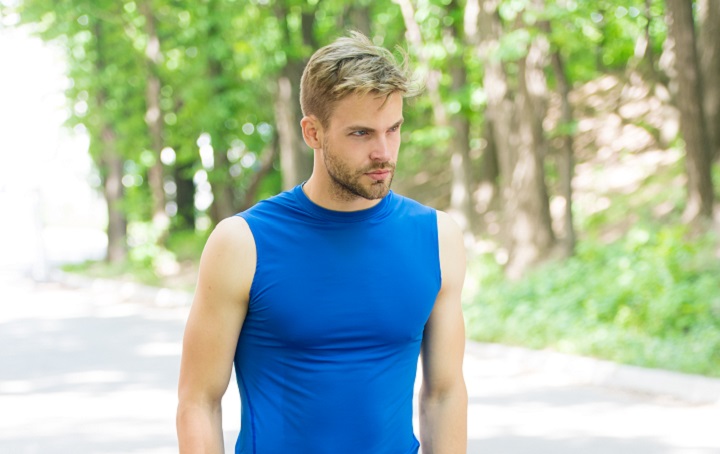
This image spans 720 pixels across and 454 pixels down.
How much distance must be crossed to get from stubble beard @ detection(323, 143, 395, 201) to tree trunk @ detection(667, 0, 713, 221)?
1204 centimetres

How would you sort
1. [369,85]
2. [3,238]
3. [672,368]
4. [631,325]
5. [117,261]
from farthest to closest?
[3,238], [117,261], [631,325], [672,368], [369,85]

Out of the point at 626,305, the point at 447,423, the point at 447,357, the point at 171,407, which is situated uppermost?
the point at 447,357

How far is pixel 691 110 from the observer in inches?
536

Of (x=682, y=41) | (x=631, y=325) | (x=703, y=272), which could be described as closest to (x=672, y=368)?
(x=631, y=325)

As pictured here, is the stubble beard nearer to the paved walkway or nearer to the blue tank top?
the blue tank top

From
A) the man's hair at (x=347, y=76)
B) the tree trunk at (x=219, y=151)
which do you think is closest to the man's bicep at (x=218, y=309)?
the man's hair at (x=347, y=76)

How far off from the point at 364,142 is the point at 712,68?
51.6ft

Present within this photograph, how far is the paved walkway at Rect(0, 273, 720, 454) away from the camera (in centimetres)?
758

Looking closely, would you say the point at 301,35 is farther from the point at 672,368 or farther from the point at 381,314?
the point at 381,314

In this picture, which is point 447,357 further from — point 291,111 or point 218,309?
point 291,111

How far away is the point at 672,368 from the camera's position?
9.41m

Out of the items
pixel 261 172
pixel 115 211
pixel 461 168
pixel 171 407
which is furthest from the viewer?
pixel 115 211

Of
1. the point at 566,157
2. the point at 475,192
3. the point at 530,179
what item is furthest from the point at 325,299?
the point at 475,192

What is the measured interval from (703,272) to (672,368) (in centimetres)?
294
